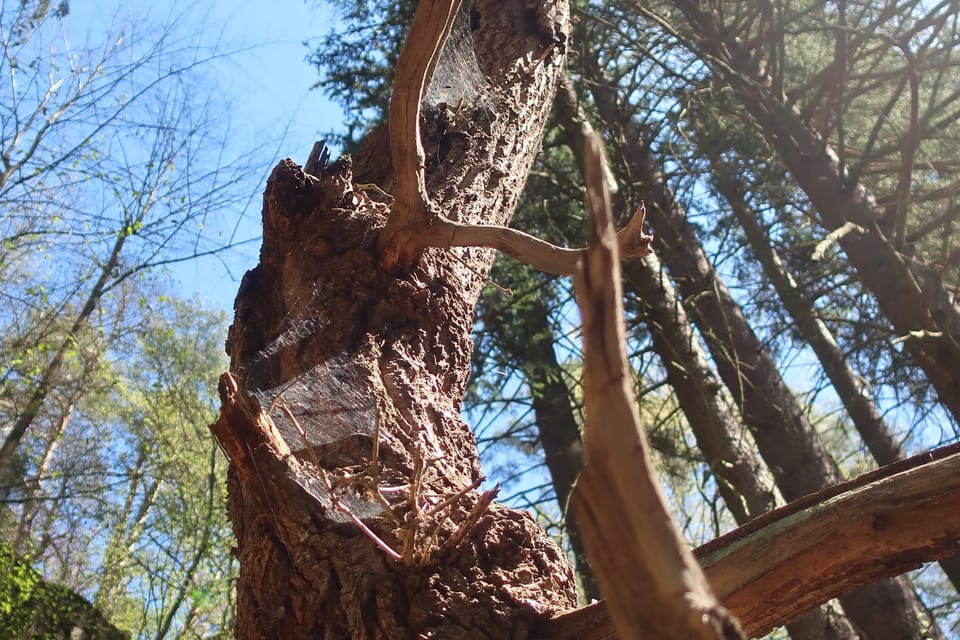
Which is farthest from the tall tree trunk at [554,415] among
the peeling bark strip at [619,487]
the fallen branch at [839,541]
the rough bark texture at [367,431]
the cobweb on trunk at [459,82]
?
the peeling bark strip at [619,487]

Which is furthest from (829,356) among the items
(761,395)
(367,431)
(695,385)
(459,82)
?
(367,431)

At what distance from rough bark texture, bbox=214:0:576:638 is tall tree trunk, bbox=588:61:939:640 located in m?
2.47

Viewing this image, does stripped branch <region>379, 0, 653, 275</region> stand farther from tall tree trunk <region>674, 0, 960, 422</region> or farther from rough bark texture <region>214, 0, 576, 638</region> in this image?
tall tree trunk <region>674, 0, 960, 422</region>

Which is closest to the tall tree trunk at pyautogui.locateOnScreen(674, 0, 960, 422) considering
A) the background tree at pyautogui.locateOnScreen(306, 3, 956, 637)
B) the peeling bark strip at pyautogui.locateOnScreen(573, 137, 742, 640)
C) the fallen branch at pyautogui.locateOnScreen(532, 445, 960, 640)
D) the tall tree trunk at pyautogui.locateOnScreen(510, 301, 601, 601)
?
the background tree at pyautogui.locateOnScreen(306, 3, 956, 637)

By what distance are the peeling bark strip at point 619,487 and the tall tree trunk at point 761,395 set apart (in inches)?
157

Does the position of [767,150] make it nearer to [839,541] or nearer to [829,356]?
[829,356]

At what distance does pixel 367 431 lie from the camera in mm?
1940

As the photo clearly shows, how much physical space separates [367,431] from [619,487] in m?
1.36

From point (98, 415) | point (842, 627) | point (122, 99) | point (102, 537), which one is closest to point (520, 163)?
point (842, 627)

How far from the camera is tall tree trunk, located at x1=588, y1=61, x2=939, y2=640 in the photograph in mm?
4219

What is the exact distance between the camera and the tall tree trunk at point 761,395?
4.22 metres

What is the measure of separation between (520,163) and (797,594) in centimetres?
209

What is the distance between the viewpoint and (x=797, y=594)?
1.35 metres

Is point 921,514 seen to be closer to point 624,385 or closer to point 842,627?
point 624,385
